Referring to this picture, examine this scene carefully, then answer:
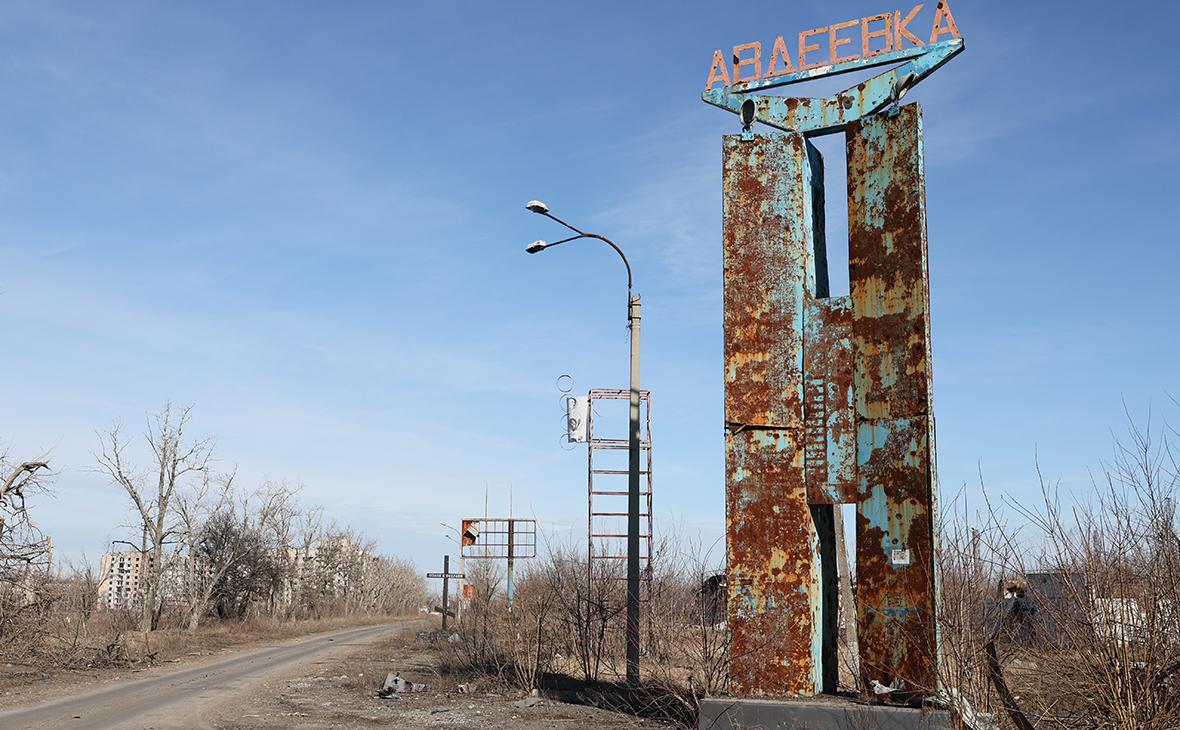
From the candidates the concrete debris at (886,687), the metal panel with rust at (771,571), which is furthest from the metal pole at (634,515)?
the concrete debris at (886,687)

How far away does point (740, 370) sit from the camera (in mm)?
9961

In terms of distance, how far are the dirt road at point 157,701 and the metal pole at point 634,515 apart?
597 centimetres

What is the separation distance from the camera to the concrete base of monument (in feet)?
27.1

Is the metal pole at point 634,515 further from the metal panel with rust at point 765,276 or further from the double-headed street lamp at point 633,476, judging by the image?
the metal panel with rust at point 765,276

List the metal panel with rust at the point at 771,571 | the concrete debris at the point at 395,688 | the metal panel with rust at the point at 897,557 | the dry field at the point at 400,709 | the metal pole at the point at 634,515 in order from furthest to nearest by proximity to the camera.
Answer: the concrete debris at the point at 395,688, the metal pole at the point at 634,515, the dry field at the point at 400,709, the metal panel with rust at the point at 771,571, the metal panel with rust at the point at 897,557

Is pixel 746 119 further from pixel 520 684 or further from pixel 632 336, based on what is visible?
pixel 520 684

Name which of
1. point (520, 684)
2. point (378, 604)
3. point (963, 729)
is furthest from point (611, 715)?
point (378, 604)

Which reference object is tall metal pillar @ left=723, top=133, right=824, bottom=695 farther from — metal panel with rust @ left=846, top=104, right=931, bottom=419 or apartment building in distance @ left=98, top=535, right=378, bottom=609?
apartment building in distance @ left=98, top=535, right=378, bottom=609

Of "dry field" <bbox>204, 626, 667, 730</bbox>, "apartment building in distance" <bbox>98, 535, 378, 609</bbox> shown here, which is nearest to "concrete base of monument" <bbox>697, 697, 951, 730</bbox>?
"dry field" <bbox>204, 626, 667, 730</bbox>

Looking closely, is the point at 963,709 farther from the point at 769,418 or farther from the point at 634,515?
the point at 634,515

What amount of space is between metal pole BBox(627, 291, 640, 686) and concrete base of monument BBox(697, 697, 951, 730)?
3855mm

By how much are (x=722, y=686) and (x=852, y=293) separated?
14.2ft

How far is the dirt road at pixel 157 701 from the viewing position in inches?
513

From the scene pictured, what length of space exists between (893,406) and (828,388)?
713 millimetres
